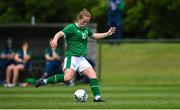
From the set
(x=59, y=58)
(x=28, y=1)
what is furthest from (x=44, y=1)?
(x=59, y=58)

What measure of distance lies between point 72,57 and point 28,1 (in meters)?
36.5

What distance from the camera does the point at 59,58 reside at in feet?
114

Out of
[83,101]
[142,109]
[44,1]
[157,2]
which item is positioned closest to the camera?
[142,109]

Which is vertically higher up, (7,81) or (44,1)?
(44,1)

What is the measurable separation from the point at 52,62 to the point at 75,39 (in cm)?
1300

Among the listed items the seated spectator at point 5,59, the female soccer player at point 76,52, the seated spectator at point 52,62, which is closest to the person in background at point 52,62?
the seated spectator at point 52,62

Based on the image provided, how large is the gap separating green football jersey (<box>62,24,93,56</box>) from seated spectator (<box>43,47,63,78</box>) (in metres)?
12.8

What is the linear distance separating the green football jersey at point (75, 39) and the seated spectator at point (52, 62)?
12793mm

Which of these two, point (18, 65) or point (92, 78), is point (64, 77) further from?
point (18, 65)

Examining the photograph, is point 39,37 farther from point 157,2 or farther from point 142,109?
point 142,109

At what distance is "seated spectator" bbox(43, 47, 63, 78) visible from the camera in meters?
34.2

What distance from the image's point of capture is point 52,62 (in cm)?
3422

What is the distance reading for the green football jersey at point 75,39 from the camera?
21.2 m

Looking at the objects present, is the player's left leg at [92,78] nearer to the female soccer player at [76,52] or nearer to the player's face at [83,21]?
the female soccer player at [76,52]
